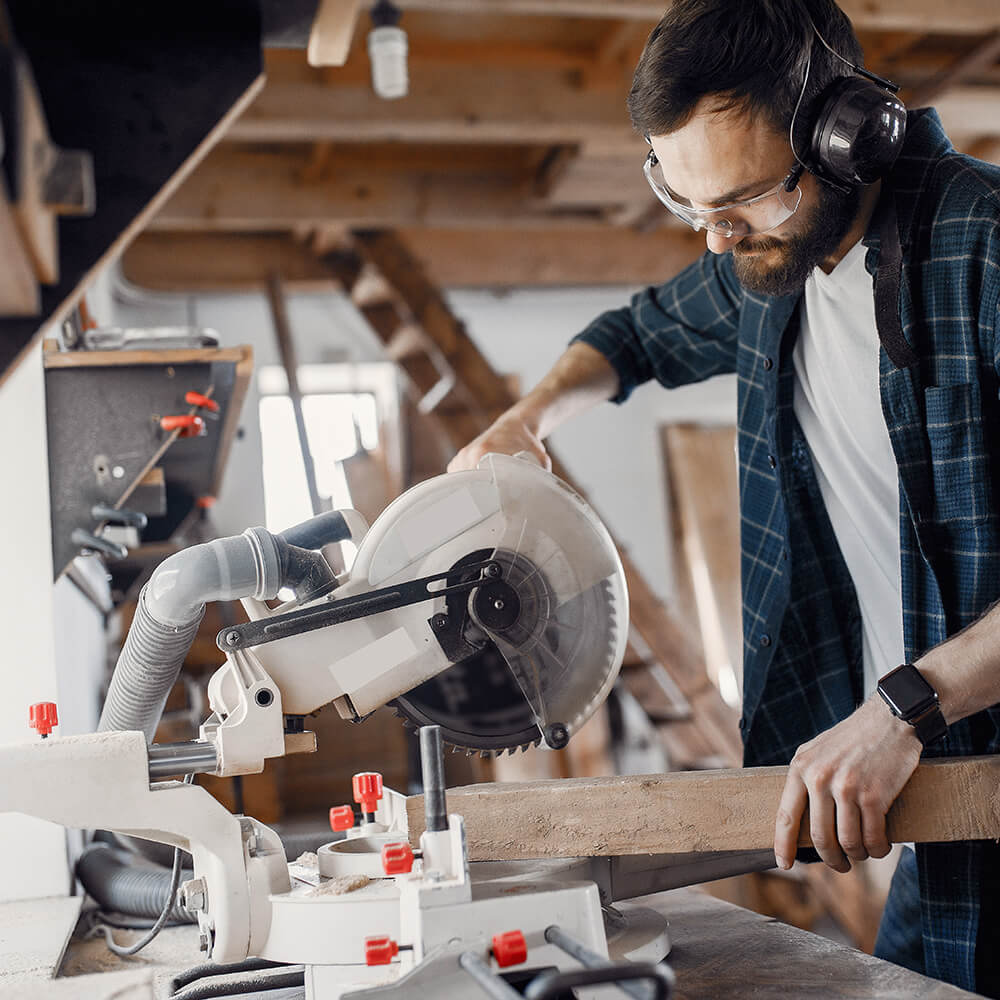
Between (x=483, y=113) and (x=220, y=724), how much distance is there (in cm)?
296

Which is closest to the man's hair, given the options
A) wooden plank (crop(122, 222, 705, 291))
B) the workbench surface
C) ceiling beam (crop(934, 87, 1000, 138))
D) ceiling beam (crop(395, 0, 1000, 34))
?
the workbench surface

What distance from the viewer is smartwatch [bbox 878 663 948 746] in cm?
114

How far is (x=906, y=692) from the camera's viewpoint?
45.1 inches

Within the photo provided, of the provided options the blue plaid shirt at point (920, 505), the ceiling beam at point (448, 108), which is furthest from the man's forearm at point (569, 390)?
the ceiling beam at point (448, 108)

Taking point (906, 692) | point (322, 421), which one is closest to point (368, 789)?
point (906, 692)

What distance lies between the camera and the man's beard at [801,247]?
1441 millimetres

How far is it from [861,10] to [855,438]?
2112 millimetres

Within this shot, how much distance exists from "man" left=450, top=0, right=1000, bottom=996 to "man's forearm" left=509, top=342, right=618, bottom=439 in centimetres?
2

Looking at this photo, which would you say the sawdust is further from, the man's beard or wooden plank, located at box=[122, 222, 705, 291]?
Answer: wooden plank, located at box=[122, 222, 705, 291]

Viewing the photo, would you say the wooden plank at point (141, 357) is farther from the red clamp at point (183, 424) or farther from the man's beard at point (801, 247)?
the man's beard at point (801, 247)

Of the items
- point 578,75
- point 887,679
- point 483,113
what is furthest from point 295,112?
point 887,679

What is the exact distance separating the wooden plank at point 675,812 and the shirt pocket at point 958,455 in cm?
34

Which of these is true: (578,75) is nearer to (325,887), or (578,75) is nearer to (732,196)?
(732,196)

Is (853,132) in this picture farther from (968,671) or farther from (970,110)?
(970,110)
